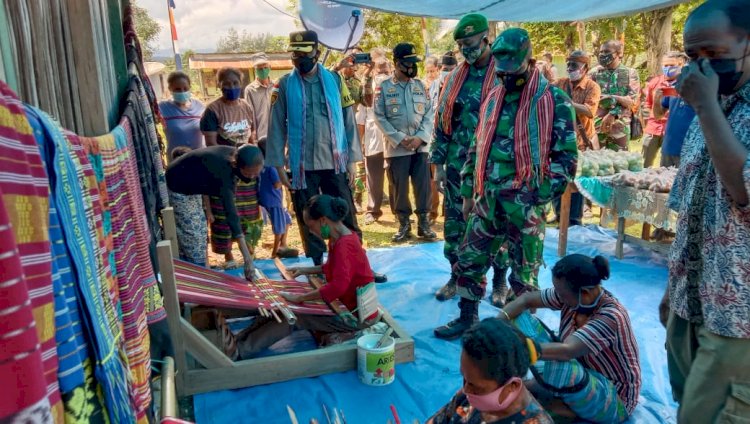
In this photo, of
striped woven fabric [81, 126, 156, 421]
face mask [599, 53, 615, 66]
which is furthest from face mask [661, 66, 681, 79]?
striped woven fabric [81, 126, 156, 421]

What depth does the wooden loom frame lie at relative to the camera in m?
2.66

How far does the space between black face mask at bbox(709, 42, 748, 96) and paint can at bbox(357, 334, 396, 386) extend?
2.00 metres

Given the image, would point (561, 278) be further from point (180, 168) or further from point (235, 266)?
point (235, 266)

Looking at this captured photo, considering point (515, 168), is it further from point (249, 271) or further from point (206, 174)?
point (206, 174)

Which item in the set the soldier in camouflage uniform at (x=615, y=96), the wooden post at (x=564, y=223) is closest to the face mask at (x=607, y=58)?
the soldier in camouflage uniform at (x=615, y=96)

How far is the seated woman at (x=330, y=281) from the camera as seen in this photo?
3254 mm

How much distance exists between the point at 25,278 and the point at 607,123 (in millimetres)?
6864

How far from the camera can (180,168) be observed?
13.2ft

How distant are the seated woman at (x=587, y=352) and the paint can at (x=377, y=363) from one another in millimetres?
743

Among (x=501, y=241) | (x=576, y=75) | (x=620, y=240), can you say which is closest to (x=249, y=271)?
(x=501, y=241)

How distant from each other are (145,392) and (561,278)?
183cm

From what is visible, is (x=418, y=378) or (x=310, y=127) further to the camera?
(x=310, y=127)

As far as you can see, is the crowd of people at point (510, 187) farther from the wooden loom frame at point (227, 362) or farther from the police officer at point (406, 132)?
the wooden loom frame at point (227, 362)

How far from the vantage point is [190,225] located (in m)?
4.43
